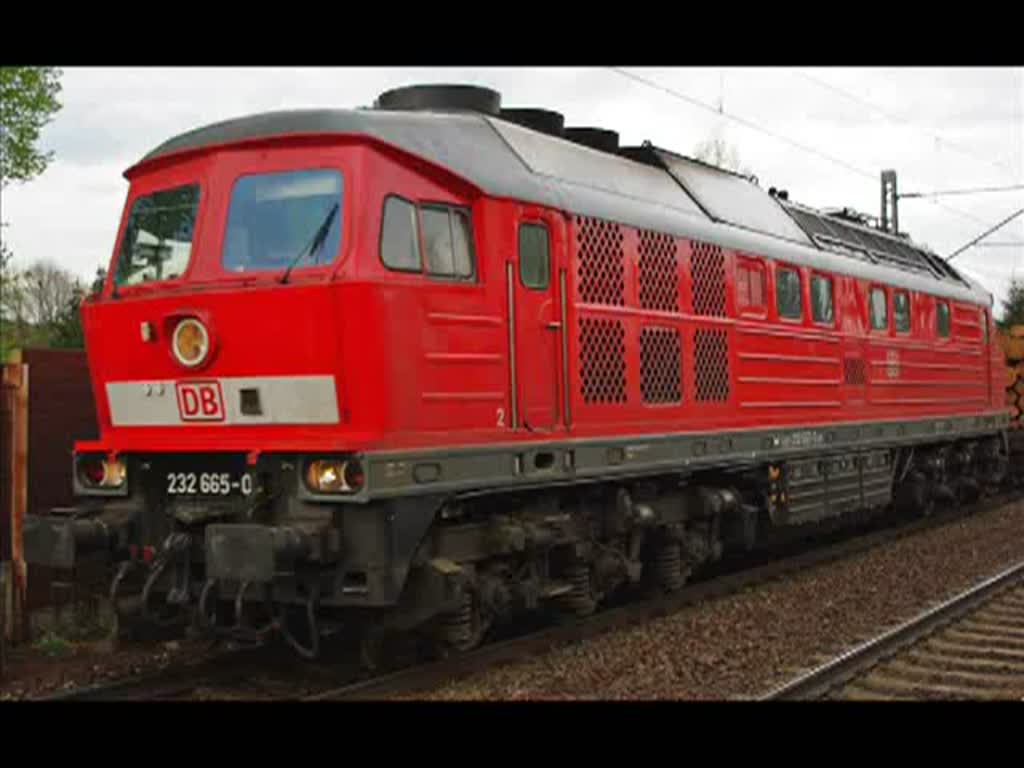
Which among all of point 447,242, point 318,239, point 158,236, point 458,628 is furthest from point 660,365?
point 158,236

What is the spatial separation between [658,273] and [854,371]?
4.88m

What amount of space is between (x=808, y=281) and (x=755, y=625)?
15.5 ft

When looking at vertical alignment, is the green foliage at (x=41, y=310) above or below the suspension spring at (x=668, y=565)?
above

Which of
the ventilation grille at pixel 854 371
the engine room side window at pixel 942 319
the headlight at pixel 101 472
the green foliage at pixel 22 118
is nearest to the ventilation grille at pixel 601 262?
the headlight at pixel 101 472

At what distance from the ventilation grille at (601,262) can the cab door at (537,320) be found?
16.1 inches

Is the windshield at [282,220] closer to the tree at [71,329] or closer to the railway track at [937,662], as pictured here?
the railway track at [937,662]

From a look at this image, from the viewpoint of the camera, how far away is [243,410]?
766 cm

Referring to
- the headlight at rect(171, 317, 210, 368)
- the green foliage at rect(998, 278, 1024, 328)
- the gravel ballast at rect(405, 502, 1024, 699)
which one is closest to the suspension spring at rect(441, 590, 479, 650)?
the gravel ballast at rect(405, 502, 1024, 699)

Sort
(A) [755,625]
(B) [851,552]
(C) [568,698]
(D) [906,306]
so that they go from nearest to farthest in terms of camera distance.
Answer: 1. (C) [568,698]
2. (A) [755,625]
3. (B) [851,552]
4. (D) [906,306]

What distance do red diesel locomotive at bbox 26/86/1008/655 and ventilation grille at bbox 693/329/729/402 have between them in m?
0.05

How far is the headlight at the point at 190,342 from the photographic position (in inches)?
303

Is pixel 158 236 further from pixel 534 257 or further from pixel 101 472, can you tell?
pixel 534 257
